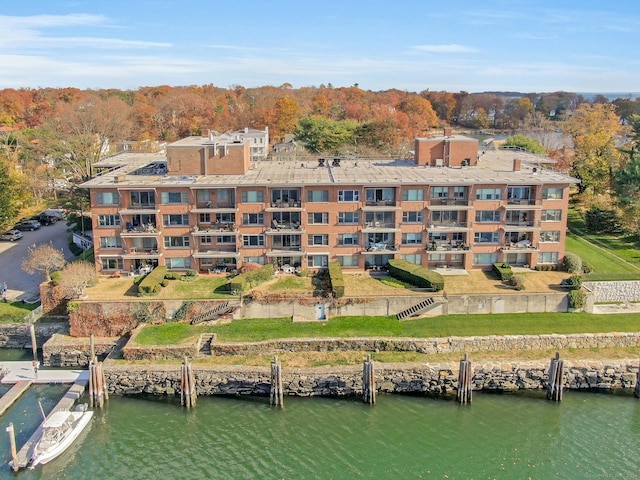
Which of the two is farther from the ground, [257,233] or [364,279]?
[257,233]

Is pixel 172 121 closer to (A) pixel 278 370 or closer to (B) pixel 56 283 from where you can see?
(B) pixel 56 283

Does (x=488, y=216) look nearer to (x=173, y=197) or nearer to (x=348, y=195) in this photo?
(x=348, y=195)

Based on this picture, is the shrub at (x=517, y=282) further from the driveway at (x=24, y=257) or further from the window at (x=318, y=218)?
the driveway at (x=24, y=257)

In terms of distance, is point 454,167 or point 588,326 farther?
point 454,167

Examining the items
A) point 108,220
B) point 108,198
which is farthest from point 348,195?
point 108,220

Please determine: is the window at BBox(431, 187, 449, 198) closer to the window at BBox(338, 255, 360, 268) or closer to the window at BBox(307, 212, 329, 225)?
the window at BBox(338, 255, 360, 268)

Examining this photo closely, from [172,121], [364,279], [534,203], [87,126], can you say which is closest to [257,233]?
[364,279]

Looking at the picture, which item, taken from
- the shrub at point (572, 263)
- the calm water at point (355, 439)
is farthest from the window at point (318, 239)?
the shrub at point (572, 263)
